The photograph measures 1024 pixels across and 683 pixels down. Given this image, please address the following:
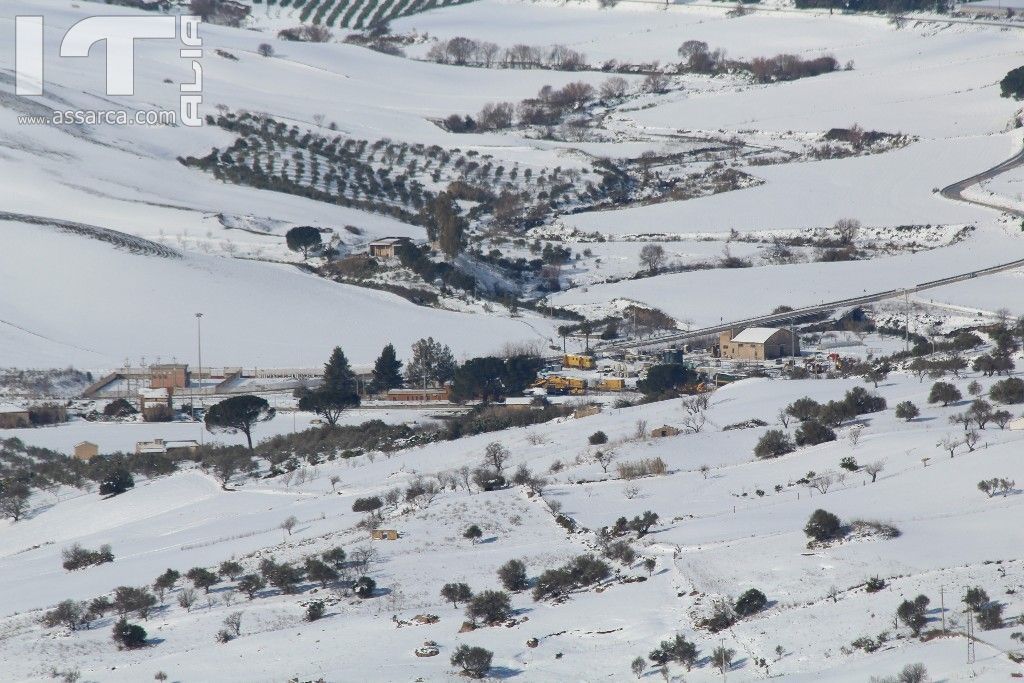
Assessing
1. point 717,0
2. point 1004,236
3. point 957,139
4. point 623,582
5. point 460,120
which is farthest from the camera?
point 717,0

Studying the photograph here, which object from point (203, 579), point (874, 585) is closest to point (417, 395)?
point (203, 579)

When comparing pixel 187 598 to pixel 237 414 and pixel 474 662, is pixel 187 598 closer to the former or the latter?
pixel 474 662

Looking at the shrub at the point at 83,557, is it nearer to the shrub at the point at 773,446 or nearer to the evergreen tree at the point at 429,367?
the shrub at the point at 773,446

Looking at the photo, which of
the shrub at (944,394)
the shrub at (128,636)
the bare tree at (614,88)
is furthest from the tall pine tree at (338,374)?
the bare tree at (614,88)

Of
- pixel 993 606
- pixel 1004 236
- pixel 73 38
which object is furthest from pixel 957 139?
pixel 993 606

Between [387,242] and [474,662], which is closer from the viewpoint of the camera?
[474,662]

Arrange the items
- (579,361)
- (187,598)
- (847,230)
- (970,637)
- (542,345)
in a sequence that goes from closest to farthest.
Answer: (970,637), (187,598), (579,361), (542,345), (847,230)

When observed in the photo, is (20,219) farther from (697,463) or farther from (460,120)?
(697,463)
